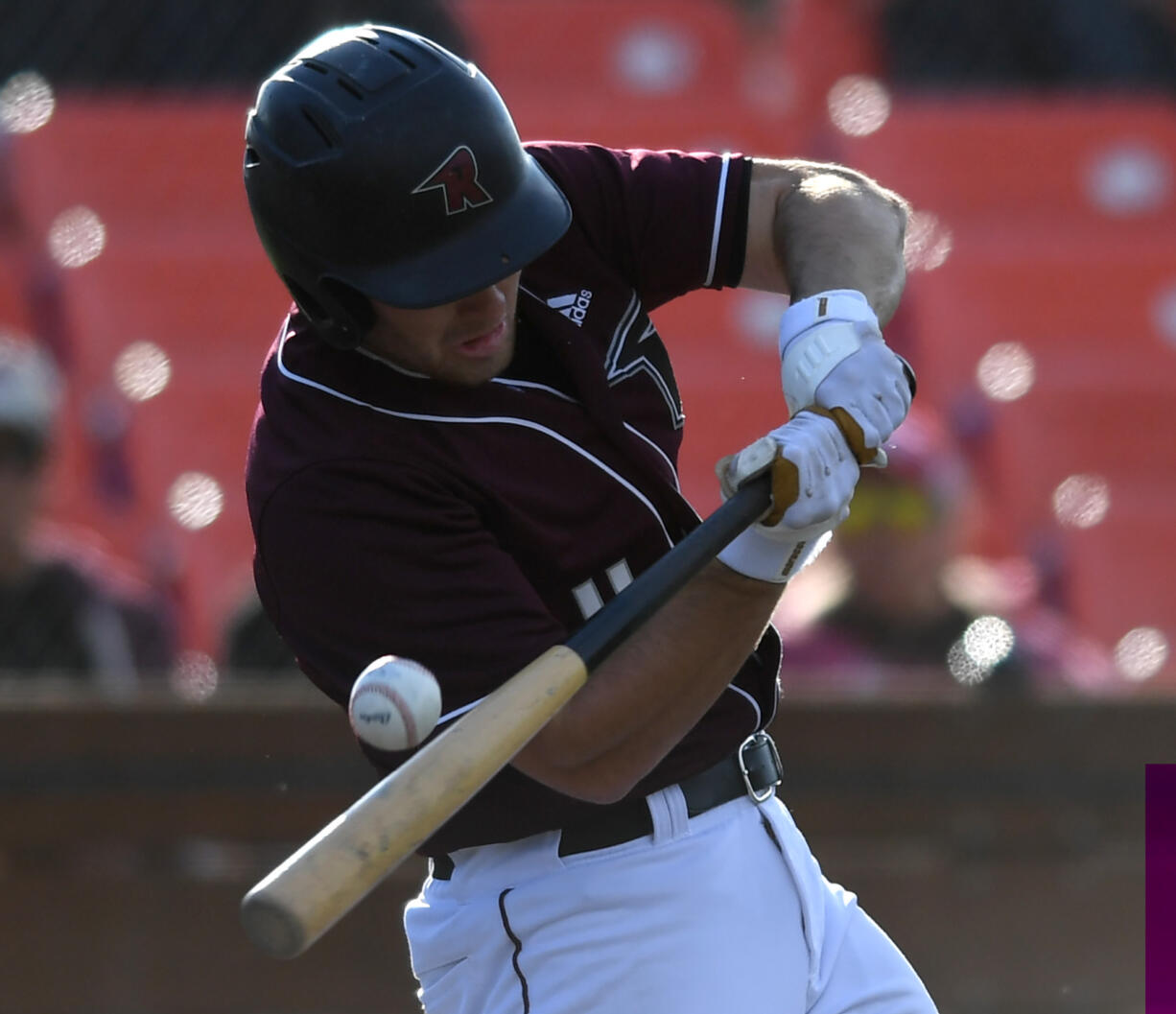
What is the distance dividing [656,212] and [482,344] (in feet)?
1.13

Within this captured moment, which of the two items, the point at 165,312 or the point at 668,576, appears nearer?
the point at 668,576

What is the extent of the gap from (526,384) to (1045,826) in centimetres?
256

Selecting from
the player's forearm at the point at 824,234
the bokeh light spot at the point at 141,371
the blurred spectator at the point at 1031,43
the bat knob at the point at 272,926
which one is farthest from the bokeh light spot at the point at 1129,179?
the bat knob at the point at 272,926

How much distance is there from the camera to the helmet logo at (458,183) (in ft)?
6.84

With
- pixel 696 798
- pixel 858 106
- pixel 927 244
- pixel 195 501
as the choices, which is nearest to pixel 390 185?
pixel 696 798

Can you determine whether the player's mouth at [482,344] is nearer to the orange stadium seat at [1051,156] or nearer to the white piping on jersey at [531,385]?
the white piping on jersey at [531,385]

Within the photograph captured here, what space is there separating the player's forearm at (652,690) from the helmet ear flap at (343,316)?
44 cm

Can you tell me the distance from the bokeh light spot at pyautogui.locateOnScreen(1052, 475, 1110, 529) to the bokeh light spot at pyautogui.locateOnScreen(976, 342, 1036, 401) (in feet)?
1.00

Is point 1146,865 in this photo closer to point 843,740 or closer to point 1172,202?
point 843,740

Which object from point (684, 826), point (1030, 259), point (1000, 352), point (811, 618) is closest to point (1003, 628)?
point (811, 618)

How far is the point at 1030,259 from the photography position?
238 inches

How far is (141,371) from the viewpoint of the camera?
16.9 feet

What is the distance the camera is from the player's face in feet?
6.94

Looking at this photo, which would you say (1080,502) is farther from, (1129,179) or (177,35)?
(177,35)
